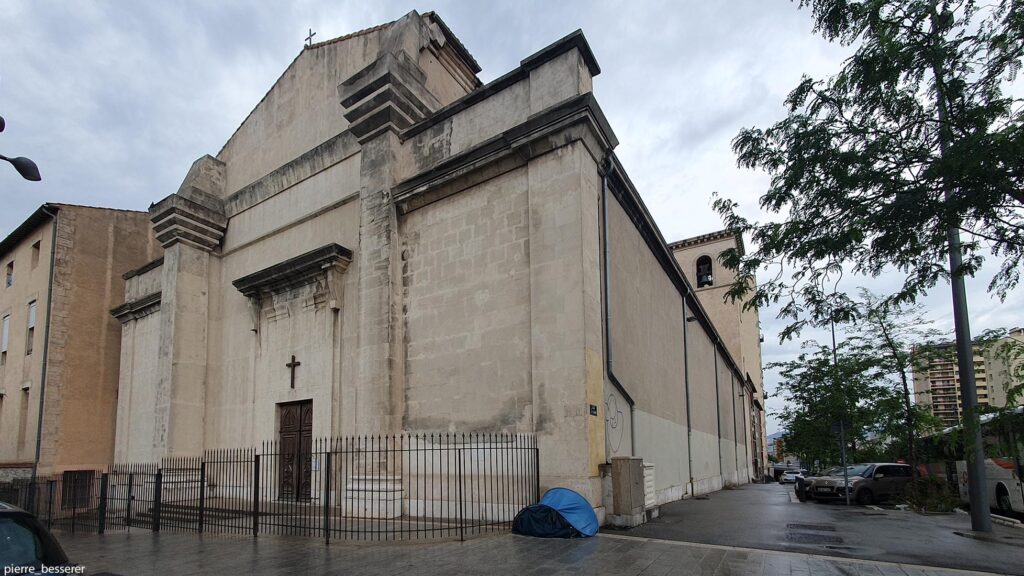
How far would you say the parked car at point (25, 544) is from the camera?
174 inches

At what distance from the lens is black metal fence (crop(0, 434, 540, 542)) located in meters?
10.1

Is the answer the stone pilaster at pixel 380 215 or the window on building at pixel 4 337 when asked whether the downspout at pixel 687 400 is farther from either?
the window on building at pixel 4 337

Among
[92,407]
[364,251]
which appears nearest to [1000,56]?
[364,251]

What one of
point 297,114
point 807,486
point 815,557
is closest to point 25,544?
point 815,557

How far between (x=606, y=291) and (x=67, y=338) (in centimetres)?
1979

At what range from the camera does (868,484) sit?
18.4m

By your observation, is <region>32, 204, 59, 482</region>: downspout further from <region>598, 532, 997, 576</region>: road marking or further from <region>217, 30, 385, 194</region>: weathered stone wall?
<region>598, 532, 997, 576</region>: road marking

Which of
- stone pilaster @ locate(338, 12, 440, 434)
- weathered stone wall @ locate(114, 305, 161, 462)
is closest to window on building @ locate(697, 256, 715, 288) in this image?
stone pilaster @ locate(338, 12, 440, 434)

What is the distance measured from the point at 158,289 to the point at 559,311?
622 inches

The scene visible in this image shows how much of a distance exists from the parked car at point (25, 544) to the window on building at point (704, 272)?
40197 mm

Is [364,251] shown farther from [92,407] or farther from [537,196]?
[92,407]

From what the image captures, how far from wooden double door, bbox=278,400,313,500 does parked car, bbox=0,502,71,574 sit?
9.12 m

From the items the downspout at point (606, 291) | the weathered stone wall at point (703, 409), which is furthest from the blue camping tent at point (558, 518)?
the weathered stone wall at point (703, 409)

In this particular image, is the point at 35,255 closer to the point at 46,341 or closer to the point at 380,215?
the point at 46,341
